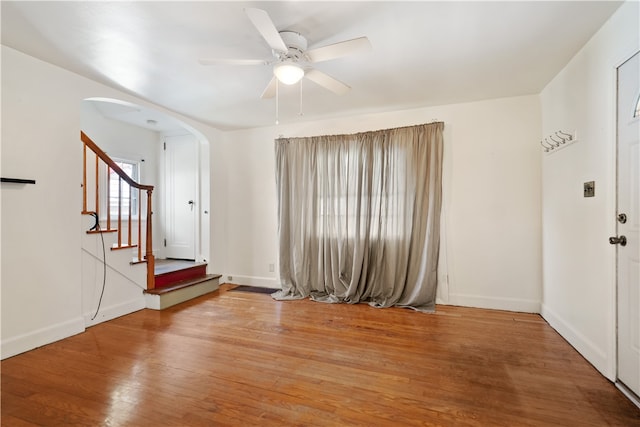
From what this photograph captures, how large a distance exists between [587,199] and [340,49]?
7.38 ft

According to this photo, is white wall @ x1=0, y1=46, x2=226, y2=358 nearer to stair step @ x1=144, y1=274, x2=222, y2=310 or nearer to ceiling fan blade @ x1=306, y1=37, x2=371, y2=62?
stair step @ x1=144, y1=274, x2=222, y2=310

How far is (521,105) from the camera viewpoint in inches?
129

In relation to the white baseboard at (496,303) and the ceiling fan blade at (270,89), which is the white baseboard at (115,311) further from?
the white baseboard at (496,303)

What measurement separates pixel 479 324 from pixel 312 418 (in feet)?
7.11

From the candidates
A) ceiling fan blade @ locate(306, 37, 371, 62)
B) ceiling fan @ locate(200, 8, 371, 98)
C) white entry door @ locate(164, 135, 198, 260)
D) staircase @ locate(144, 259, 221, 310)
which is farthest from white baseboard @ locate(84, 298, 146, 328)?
ceiling fan blade @ locate(306, 37, 371, 62)

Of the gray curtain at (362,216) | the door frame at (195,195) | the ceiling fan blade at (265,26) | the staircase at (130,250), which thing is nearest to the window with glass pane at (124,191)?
the staircase at (130,250)

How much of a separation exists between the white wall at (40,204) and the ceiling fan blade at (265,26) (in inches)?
90.1

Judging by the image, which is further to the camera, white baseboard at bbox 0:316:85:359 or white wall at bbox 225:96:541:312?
white wall at bbox 225:96:541:312

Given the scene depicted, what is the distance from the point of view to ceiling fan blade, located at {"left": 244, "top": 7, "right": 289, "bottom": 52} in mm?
1492

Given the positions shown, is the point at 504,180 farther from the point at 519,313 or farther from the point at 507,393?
the point at 507,393

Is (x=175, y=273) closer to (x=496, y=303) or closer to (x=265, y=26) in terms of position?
(x=265, y=26)

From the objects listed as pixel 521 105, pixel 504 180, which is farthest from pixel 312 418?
pixel 521 105

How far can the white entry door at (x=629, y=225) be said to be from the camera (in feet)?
5.74

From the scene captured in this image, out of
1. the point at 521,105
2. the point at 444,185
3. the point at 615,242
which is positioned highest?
the point at 521,105
